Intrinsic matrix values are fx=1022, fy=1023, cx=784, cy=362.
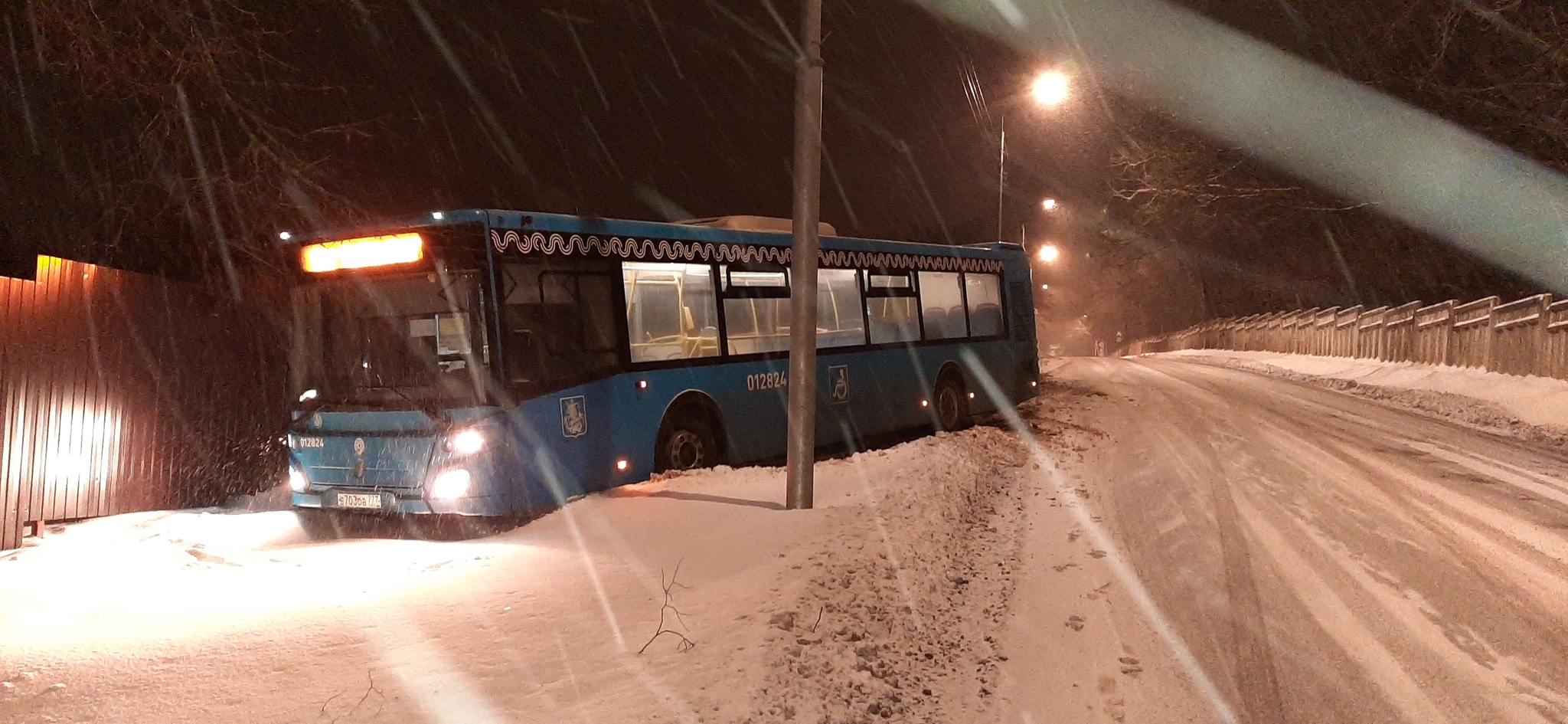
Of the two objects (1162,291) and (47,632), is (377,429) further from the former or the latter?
(1162,291)

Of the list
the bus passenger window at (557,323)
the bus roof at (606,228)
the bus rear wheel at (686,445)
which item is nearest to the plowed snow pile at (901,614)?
the bus rear wheel at (686,445)

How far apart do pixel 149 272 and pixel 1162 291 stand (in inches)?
3015

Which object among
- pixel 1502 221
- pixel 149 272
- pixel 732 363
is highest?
pixel 1502 221

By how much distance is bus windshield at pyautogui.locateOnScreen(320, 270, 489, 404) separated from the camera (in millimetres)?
9023

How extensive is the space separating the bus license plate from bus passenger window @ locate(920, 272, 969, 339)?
9541 mm

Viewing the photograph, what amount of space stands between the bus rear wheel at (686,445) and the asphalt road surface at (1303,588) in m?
4.00

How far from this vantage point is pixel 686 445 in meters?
11.4

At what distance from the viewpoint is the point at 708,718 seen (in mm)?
4555

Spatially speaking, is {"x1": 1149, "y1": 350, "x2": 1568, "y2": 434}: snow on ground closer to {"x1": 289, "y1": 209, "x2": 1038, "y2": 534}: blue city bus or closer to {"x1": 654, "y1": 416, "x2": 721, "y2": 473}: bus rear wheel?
{"x1": 289, "y1": 209, "x2": 1038, "y2": 534}: blue city bus

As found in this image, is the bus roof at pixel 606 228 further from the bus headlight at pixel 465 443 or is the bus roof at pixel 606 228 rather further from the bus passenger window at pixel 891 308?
the bus headlight at pixel 465 443

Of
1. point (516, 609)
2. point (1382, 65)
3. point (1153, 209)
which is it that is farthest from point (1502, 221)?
point (516, 609)

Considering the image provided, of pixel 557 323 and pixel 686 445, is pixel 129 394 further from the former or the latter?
pixel 686 445

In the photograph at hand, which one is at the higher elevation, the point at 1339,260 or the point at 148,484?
the point at 1339,260

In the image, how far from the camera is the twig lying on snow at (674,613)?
5.48m
